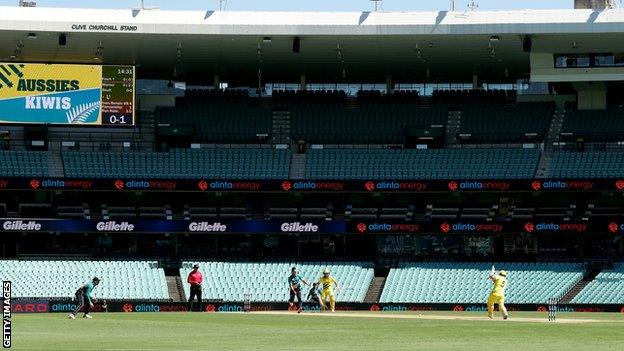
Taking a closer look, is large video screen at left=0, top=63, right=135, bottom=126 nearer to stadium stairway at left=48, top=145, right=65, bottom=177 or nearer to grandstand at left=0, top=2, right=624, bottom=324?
grandstand at left=0, top=2, right=624, bottom=324

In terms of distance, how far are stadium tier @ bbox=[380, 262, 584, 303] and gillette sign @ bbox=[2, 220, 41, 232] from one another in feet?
57.6

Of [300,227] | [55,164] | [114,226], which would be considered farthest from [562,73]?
[55,164]

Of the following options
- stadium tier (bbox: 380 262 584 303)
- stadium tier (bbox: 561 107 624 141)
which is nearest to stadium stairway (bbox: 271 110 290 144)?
stadium tier (bbox: 380 262 584 303)

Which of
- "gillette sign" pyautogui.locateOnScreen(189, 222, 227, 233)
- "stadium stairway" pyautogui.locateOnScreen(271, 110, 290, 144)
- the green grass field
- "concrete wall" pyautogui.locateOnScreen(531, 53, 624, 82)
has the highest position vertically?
"concrete wall" pyautogui.locateOnScreen(531, 53, 624, 82)

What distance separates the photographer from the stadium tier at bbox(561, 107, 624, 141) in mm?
66750

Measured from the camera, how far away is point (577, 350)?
74.3 ft

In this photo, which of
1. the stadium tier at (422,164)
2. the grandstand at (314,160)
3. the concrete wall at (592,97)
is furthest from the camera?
the concrete wall at (592,97)

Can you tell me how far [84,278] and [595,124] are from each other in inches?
1115

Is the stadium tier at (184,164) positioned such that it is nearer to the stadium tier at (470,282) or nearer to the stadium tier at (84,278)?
the stadium tier at (84,278)

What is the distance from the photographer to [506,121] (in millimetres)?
68438

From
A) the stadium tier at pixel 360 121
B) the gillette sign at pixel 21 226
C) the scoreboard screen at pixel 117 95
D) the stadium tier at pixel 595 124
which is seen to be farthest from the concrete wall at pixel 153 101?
the stadium tier at pixel 595 124

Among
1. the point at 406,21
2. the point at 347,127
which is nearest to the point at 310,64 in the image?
the point at 347,127

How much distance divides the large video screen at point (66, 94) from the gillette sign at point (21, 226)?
527 centimetres

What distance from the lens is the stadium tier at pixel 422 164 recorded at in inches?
2539
